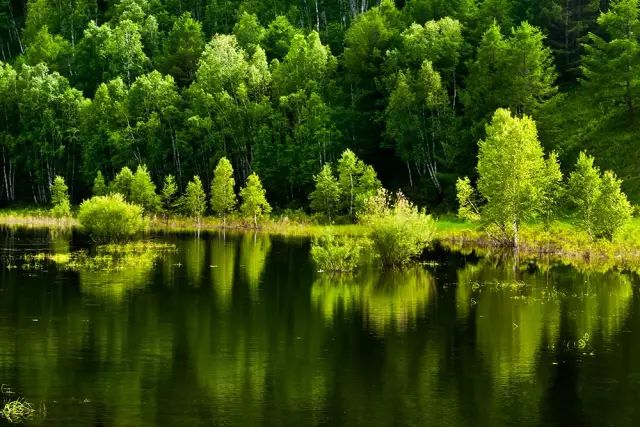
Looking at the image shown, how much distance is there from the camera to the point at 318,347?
31.3 meters

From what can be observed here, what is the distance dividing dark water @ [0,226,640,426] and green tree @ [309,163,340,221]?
41.6 metres

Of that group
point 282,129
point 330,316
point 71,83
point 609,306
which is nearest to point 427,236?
point 609,306

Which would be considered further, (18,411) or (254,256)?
(254,256)

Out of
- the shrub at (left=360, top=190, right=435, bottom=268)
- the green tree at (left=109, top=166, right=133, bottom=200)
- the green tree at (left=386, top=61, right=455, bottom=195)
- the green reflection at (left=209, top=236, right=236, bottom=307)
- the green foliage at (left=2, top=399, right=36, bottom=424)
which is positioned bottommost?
the green foliage at (left=2, top=399, right=36, bottom=424)

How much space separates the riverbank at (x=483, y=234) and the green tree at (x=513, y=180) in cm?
275

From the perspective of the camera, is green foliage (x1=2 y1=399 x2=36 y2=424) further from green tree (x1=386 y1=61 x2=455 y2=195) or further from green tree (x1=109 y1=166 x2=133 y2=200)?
green tree (x1=109 y1=166 x2=133 y2=200)

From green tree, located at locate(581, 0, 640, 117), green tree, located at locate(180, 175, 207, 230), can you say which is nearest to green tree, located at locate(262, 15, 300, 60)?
green tree, located at locate(180, 175, 207, 230)

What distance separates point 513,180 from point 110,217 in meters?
35.7

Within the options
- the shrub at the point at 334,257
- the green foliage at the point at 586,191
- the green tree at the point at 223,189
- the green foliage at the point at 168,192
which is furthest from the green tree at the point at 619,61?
the green foliage at the point at 168,192

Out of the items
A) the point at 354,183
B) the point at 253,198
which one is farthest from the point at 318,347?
the point at 354,183

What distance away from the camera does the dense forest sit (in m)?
92.7

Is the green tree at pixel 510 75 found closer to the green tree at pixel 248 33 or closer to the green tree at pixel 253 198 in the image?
the green tree at pixel 253 198

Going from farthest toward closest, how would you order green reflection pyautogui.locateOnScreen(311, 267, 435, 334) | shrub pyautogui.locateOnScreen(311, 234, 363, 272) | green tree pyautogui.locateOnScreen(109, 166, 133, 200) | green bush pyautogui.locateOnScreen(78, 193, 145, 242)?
1. green tree pyautogui.locateOnScreen(109, 166, 133, 200)
2. green bush pyautogui.locateOnScreen(78, 193, 145, 242)
3. shrub pyautogui.locateOnScreen(311, 234, 363, 272)
4. green reflection pyautogui.locateOnScreen(311, 267, 435, 334)

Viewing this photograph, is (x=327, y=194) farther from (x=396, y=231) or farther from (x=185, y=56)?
(x=185, y=56)
